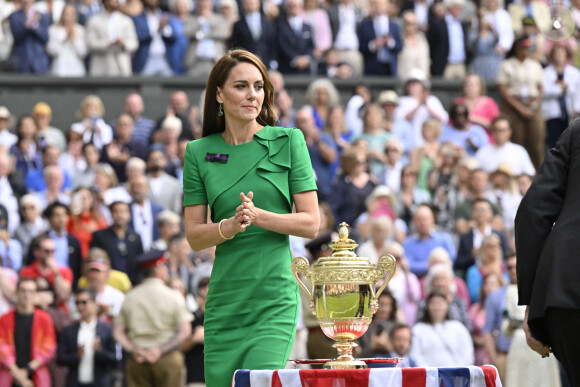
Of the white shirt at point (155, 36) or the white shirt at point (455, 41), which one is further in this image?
the white shirt at point (455, 41)

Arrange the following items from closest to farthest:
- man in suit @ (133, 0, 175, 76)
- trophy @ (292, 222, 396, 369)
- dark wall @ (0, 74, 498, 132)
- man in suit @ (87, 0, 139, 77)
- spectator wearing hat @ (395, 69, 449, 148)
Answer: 1. trophy @ (292, 222, 396, 369)
2. spectator wearing hat @ (395, 69, 449, 148)
3. man in suit @ (87, 0, 139, 77)
4. man in suit @ (133, 0, 175, 76)
5. dark wall @ (0, 74, 498, 132)

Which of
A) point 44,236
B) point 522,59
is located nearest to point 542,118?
point 522,59

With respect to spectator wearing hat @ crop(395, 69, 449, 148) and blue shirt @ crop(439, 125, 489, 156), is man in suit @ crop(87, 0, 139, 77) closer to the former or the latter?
spectator wearing hat @ crop(395, 69, 449, 148)

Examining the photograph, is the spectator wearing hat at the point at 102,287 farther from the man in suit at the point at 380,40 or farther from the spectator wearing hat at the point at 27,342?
the man in suit at the point at 380,40

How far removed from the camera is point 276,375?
5.23m

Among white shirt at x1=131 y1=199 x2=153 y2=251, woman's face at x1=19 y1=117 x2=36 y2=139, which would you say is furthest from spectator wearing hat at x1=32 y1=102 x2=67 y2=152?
white shirt at x1=131 y1=199 x2=153 y2=251

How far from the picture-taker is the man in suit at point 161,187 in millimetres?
15844

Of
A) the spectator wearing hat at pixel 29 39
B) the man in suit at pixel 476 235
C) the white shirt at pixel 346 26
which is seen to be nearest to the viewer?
the man in suit at pixel 476 235

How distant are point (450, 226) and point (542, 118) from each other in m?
4.16

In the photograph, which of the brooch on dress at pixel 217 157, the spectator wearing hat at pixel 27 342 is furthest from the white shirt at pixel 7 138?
the brooch on dress at pixel 217 157

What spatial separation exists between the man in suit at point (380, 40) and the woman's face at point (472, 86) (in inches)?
55.2

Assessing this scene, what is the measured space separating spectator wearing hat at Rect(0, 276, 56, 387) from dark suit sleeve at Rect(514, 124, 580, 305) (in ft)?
25.9

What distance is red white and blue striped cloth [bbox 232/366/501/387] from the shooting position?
16.9 feet

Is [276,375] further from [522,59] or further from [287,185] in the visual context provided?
[522,59]
